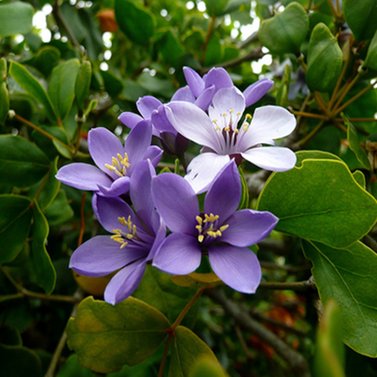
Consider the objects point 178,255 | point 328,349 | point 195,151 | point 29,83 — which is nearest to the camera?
point 328,349

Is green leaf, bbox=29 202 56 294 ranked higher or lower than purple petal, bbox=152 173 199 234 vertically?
lower

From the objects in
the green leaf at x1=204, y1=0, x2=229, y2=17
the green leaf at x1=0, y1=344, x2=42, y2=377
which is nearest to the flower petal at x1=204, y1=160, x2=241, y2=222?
the green leaf at x1=0, y1=344, x2=42, y2=377

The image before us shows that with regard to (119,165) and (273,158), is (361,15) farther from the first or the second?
(119,165)

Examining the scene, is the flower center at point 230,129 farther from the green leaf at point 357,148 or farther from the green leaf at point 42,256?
the green leaf at point 42,256

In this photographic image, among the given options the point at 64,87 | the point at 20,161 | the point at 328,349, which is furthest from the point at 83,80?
the point at 328,349

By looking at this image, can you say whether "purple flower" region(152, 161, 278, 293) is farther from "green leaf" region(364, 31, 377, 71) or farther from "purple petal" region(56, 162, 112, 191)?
"green leaf" region(364, 31, 377, 71)

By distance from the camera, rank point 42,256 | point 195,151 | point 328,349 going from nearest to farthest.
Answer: point 328,349 → point 42,256 → point 195,151

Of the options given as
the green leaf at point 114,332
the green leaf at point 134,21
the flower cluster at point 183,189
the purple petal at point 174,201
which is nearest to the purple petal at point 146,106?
the flower cluster at point 183,189
